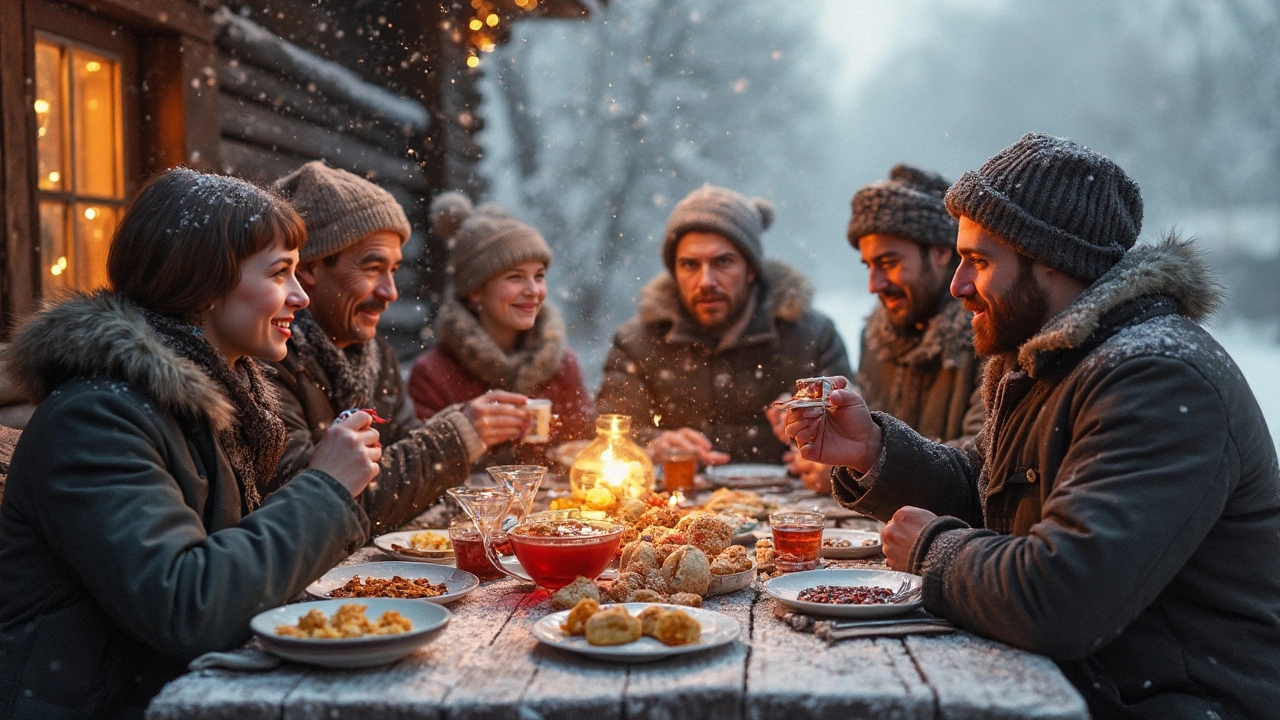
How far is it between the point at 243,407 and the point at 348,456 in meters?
0.38

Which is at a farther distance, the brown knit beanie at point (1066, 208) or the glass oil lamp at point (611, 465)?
the glass oil lamp at point (611, 465)

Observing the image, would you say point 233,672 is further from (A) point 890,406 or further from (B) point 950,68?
(B) point 950,68

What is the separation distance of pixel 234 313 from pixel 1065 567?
6.52 ft

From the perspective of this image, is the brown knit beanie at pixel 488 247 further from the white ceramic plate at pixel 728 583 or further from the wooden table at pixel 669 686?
the wooden table at pixel 669 686

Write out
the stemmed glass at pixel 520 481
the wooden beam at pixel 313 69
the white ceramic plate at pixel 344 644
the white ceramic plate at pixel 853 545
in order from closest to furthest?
1. the white ceramic plate at pixel 344 644
2. the stemmed glass at pixel 520 481
3. the white ceramic plate at pixel 853 545
4. the wooden beam at pixel 313 69

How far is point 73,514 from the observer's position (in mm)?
2029

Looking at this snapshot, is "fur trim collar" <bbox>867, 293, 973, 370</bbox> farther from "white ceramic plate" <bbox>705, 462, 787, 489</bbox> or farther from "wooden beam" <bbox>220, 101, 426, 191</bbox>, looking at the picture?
"wooden beam" <bbox>220, 101, 426, 191</bbox>

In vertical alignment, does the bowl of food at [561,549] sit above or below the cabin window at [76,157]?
below

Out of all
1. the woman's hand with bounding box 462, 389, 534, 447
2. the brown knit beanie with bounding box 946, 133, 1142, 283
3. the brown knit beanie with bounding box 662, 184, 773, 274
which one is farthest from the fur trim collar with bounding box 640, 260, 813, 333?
the brown knit beanie with bounding box 946, 133, 1142, 283

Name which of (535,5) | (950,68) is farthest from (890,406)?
(950,68)

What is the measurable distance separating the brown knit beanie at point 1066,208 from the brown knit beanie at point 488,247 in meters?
3.14

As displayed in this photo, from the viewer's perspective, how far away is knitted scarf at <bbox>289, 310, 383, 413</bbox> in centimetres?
383

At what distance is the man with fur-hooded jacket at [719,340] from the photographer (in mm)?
5594

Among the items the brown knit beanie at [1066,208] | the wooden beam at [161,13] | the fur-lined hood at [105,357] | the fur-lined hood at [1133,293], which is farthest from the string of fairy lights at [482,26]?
the fur-lined hood at [1133,293]
